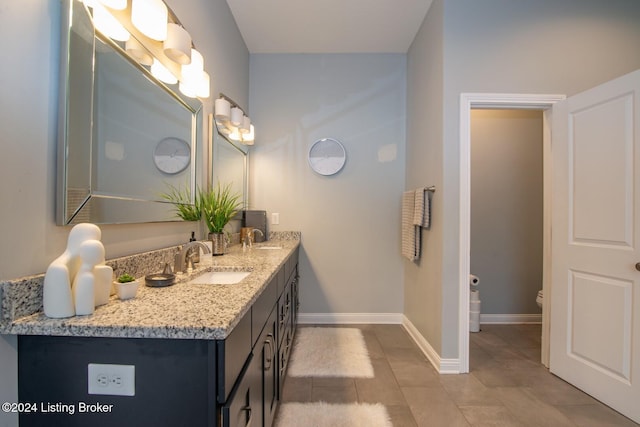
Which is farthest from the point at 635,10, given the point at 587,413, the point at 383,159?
the point at 587,413

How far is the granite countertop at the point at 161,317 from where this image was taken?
718 mm

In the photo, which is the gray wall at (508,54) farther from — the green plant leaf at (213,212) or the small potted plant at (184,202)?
the small potted plant at (184,202)

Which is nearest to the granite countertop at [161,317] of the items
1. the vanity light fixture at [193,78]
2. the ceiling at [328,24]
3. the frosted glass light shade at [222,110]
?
the vanity light fixture at [193,78]

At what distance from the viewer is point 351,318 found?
3.05 metres

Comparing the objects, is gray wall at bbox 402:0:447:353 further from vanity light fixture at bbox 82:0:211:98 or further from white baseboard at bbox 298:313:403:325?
vanity light fixture at bbox 82:0:211:98

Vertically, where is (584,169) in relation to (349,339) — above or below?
above

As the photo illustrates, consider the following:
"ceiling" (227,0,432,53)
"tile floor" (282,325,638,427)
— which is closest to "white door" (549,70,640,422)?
"tile floor" (282,325,638,427)

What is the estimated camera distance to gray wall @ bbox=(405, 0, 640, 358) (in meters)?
2.09

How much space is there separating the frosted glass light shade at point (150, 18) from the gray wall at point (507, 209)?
2.90 meters

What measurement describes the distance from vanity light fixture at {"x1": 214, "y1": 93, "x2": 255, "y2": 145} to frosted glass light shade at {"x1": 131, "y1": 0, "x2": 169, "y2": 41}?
2.72 ft

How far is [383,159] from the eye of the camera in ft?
10.0

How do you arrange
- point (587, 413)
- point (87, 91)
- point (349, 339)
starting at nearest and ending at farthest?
point (87, 91)
point (587, 413)
point (349, 339)

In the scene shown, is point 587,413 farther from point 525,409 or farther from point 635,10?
point 635,10

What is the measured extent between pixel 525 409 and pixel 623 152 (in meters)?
1.59
